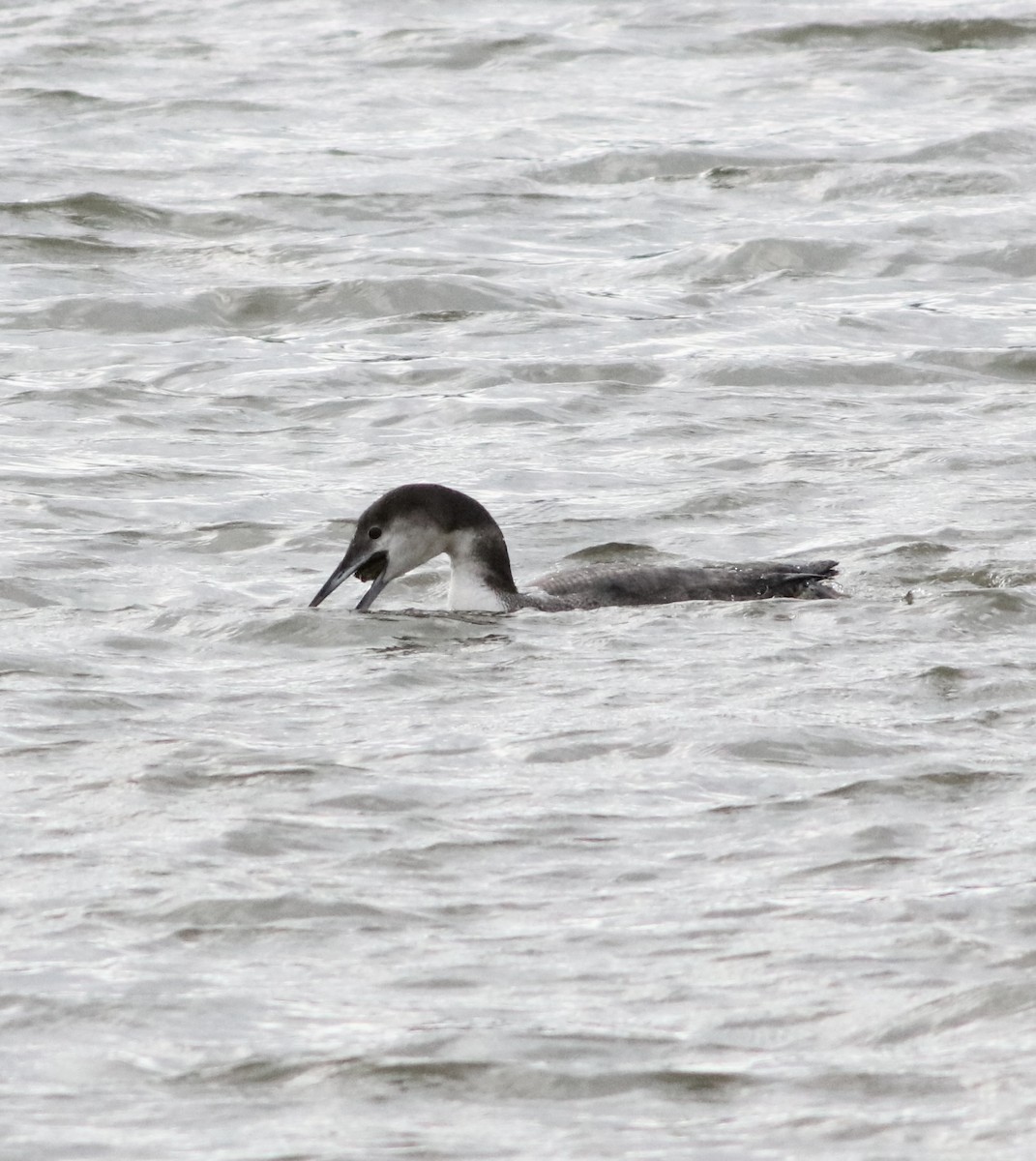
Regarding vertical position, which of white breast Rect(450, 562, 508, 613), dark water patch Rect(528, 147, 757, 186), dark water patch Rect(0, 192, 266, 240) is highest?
dark water patch Rect(0, 192, 266, 240)

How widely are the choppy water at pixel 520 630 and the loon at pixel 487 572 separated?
139 millimetres

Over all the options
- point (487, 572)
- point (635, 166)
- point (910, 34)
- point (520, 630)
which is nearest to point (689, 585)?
point (520, 630)

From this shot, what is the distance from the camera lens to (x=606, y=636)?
8.95 metres

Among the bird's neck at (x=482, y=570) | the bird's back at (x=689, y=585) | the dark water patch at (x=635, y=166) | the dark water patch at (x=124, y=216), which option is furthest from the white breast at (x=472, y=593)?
the dark water patch at (x=635, y=166)

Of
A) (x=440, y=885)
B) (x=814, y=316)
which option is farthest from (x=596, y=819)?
(x=814, y=316)

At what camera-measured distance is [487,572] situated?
9.46 metres

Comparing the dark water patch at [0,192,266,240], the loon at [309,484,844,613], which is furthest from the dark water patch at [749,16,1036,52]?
the loon at [309,484,844,613]

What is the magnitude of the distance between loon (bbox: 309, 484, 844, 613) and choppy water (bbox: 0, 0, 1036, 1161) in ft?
0.46

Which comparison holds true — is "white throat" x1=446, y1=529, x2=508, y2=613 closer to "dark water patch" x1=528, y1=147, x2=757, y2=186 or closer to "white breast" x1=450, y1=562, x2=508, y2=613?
"white breast" x1=450, y1=562, x2=508, y2=613

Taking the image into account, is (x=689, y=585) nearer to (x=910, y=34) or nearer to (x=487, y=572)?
(x=487, y=572)

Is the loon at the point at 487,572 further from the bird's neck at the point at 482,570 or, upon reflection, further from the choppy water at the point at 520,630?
the choppy water at the point at 520,630

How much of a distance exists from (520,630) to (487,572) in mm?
366

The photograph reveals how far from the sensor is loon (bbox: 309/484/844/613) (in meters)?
9.29

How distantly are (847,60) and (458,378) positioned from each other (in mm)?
8650
